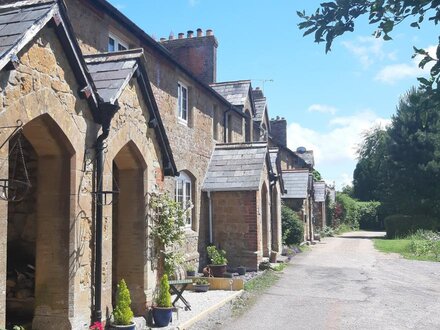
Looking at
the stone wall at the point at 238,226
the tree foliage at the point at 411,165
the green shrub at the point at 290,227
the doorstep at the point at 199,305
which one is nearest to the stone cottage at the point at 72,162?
the doorstep at the point at 199,305

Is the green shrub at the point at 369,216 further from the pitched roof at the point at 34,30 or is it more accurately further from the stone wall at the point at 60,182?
the pitched roof at the point at 34,30

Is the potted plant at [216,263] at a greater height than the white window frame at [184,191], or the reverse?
the white window frame at [184,191]

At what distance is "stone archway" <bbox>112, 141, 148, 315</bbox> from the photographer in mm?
8312

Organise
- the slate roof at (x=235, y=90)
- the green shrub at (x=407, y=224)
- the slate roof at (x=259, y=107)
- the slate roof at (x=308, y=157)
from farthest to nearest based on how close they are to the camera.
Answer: the slate roof at (x=308, y=157)
the green shrub at (x=407, y=224)
the slate roof at (x=259, y=107)
the slate roof at (x=235, y=90)

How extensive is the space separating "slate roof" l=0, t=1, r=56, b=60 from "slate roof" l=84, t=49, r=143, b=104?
1640 mm

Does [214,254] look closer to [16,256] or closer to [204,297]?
[204,297]

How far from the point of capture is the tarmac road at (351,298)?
9555mm

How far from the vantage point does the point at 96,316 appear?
22.4ft

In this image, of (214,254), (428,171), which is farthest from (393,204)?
(214,254)

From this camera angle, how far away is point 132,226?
8375 mm

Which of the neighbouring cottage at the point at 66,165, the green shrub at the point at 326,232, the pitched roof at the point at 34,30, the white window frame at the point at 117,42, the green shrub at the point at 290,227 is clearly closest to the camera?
the pitched roof at the point at 34,30

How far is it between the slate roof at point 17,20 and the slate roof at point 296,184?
2252 centimetres

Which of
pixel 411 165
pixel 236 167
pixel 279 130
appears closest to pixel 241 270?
pixel 236 167

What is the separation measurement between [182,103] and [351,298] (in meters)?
8.07
